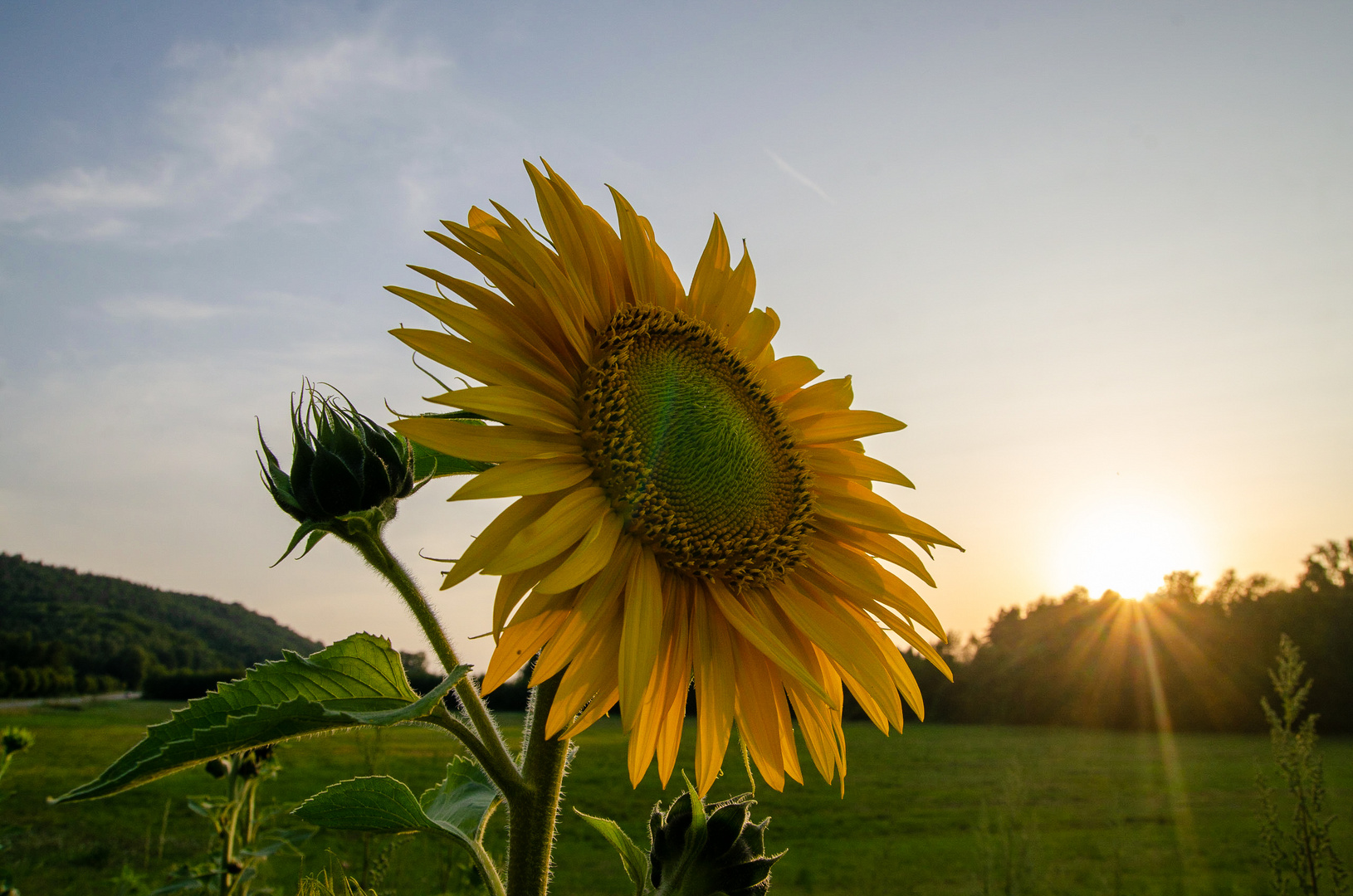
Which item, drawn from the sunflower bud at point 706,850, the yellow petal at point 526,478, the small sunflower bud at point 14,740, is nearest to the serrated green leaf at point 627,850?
the sunflower bud at point 706,850

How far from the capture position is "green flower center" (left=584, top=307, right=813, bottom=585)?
138 centimetres

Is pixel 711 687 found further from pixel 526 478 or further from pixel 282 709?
pixel 282 709

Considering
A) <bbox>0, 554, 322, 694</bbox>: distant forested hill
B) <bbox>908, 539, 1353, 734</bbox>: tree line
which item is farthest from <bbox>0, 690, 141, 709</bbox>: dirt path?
<bbox>908, 539, 1353, 734</bbox>: tree line

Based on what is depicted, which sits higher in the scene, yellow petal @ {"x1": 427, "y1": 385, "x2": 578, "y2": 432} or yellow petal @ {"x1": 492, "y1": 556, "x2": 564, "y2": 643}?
yellow petal @ {"x1": 427, "y1": 385, "x2": 578, "y2": 432}

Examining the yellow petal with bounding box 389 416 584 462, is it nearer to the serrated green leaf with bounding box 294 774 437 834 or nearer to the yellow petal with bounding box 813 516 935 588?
the serrated green leaf with bounding box 294 774 437 834

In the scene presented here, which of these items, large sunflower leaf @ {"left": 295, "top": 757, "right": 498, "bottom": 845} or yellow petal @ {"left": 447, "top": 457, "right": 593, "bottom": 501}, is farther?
large sunflower leaf @ {"left": 295, "top": 757, "right": 498, "bottom": 845}

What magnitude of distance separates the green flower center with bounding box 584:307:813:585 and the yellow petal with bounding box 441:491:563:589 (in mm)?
190

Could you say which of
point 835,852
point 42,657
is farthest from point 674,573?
point 42,657

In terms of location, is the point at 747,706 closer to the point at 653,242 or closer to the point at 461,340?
the point at 461,340

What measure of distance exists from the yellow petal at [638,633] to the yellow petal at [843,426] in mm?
647

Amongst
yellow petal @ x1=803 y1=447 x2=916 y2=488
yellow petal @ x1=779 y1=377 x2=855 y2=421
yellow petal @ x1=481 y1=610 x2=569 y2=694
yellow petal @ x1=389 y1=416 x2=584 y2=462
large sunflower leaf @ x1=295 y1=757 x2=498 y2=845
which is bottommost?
large sunflower leaf @ x1=295 y1=757 x2=498 y2=845

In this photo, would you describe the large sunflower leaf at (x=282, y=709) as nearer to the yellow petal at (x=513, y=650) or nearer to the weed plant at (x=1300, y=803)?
the yellow petal at (x=513, y=650)

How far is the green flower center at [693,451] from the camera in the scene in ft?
4.52

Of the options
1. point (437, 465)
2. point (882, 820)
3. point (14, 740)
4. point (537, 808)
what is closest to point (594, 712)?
point (537, 808)
